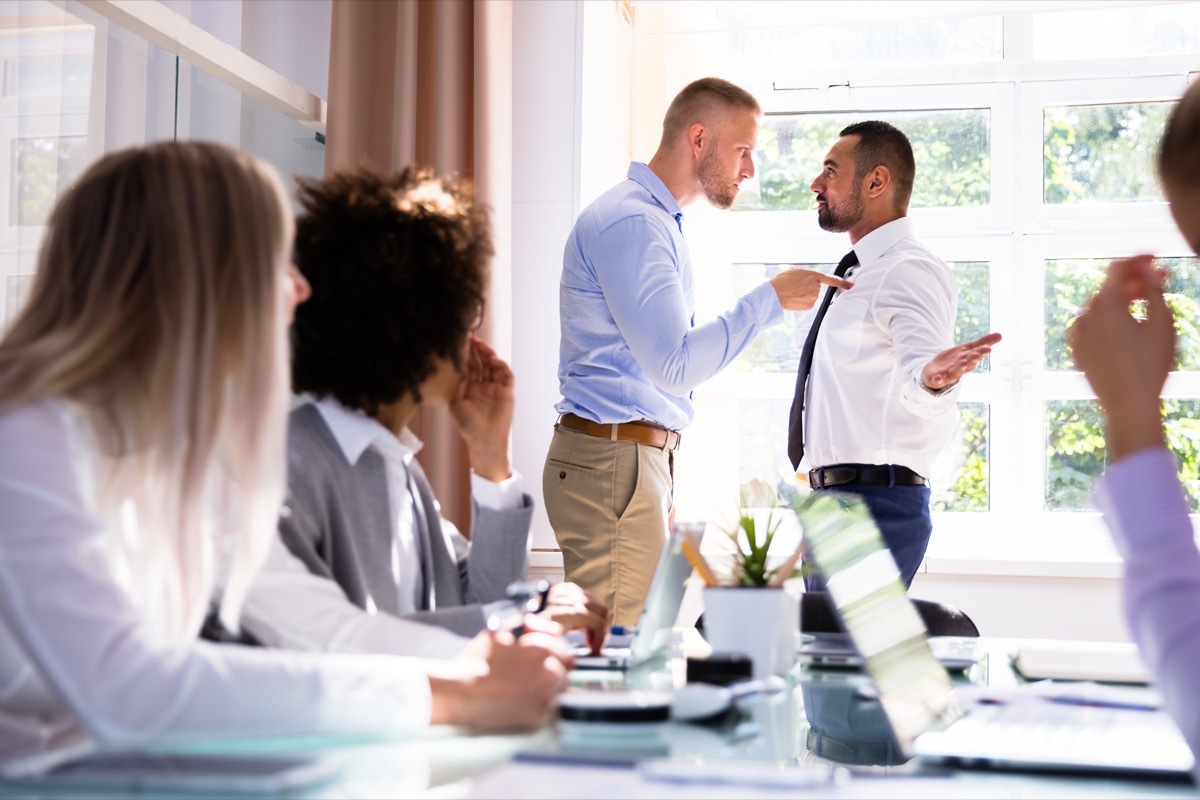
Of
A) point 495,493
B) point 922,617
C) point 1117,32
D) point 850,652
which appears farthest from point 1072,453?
point 495,493

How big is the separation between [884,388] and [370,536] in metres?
1.99

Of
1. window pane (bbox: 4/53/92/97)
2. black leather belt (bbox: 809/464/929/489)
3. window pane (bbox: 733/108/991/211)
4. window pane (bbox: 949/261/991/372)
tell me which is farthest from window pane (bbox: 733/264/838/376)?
window pane (bbox: 4/53/92/97)

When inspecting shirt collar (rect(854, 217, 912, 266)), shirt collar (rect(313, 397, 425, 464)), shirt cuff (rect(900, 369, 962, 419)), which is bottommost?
shirt collar (rect(313, 397, 425, 464))

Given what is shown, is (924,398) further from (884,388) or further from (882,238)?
(882,238)

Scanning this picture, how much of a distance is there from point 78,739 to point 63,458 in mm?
238

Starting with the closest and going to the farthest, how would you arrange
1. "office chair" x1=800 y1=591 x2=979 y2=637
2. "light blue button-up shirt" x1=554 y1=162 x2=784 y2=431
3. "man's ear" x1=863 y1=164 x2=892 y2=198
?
"office chair" x1=800 y1=591 x2=979 y2=637, "light blue button-up shirt" x1=554 y1=162 x2=784 y2=431, "man's ear" x1=863 y1=164 x2=892 y2=198

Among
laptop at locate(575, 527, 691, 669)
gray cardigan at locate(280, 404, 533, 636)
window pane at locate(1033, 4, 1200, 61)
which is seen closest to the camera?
gray cardigan at locate(280, 404, 533, 636)

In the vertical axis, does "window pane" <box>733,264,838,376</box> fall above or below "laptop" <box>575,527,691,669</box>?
above

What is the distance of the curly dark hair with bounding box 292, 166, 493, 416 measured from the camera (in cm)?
147

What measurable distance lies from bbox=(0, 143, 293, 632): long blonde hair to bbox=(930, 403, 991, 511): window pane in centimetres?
337

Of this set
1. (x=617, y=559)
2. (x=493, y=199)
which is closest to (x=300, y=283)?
(x=617, y=559)

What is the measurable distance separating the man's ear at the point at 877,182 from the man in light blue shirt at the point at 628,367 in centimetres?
72

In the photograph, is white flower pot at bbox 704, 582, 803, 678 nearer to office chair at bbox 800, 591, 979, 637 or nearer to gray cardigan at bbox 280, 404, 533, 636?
gray cardigan at bbox 280, 404, 533, 636

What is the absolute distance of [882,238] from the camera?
3.39 m
